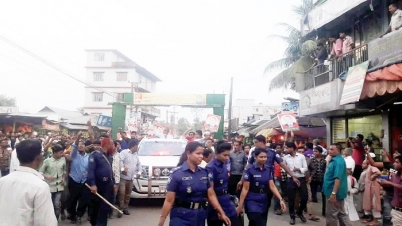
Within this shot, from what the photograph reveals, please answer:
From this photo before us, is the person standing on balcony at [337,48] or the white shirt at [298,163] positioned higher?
the person standing on balcony at [337,48]

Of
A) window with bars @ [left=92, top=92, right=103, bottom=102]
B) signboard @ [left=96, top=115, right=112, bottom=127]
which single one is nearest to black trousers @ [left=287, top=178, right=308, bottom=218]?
signboard @ [left=96, top=115, right=112, bottom=127]

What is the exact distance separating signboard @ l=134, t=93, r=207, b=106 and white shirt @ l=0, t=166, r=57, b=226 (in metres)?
21.2

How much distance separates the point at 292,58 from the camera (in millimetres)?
24031

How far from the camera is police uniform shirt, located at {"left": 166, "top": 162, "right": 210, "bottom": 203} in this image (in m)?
4.64

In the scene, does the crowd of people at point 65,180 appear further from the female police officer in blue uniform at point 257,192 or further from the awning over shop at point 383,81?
the awning over shop at point 383,81

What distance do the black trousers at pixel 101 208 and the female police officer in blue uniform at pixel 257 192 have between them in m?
2.50

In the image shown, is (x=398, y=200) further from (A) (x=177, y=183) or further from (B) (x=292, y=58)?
(B) (x=292, y=58)

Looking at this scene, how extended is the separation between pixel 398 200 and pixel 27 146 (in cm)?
533

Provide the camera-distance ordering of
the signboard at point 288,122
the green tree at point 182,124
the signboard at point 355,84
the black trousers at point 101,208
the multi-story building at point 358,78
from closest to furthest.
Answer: the black trousers at point 101,208 → the multi-story building at point 358,78 → the signboard at point 355,84 → the signboard at point 288,122 → the green tree at point 182,124

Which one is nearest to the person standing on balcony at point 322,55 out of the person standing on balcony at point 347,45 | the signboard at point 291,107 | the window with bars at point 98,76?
the person standing on balcony at point 347,45

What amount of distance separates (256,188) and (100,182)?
290cm

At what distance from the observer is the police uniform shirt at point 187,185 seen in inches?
183

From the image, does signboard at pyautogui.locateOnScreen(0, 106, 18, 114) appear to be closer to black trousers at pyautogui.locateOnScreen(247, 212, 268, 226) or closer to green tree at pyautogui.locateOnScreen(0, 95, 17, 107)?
black trousers at pyautogui.locateOnScreen(247, 212, 268, 226)

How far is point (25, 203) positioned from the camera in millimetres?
2924
